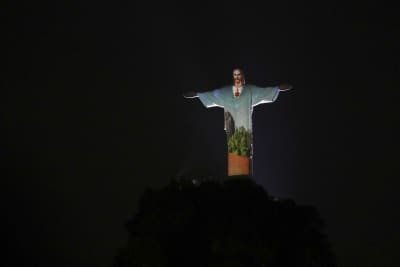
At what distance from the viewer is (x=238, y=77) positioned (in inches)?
841

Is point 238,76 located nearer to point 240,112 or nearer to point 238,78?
point 238,78

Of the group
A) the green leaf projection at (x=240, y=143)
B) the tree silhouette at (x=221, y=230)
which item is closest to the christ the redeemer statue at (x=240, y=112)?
the green leaf projection at (x=240, y=143)

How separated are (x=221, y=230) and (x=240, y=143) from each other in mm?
8111

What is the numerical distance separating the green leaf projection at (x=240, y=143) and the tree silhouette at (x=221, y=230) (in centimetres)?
685

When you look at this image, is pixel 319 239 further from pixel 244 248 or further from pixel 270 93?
pixel 270 93

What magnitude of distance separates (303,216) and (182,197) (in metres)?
2.55

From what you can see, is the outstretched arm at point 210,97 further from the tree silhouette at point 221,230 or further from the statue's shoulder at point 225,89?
the tree silhouette at point 221,230

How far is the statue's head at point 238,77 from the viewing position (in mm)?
21359

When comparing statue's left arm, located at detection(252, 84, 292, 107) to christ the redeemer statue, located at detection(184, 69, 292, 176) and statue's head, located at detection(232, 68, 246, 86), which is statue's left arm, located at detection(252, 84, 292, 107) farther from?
statue's head, located at detection(232, 68, 246, 86)

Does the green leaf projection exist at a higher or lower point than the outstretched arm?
lower

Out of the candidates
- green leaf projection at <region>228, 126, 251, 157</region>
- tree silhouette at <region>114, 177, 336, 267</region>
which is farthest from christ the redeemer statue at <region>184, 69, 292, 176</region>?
tree silhouette at <region>114, 177, 336, 267</region>

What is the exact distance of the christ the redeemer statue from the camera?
21.0 m

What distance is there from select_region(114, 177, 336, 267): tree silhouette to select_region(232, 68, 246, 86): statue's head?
25.4 ft

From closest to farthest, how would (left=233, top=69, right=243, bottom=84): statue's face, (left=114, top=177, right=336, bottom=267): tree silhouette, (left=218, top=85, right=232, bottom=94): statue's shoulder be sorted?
(left=114, top=177, right=336, bottom=267): tree silhouette → (left=233, top=69, right=243, bottom=84): statue's face → (left=218, top=85, right=232, bottom=94): statue's shoulder
